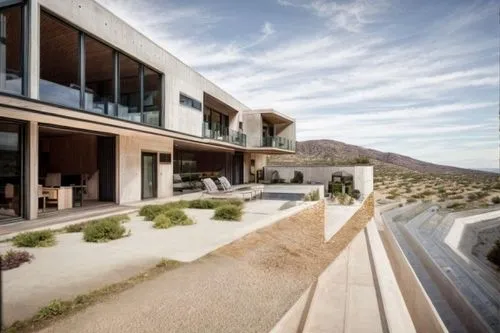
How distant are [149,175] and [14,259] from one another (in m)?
9.34

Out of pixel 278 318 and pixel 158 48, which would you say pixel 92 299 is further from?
pixel 158 48

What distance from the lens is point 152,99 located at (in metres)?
14.0

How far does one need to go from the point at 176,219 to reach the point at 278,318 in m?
5.49

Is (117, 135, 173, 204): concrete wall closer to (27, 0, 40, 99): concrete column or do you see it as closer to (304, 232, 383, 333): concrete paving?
(27, 0, 40, 99): concrete column

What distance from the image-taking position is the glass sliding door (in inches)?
313

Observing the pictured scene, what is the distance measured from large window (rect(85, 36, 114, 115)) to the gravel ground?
687 cm

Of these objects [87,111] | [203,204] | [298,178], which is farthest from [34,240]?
[298,178]

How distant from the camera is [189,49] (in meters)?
17.4

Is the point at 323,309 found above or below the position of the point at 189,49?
below

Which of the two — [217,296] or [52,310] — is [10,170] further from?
[217,296]

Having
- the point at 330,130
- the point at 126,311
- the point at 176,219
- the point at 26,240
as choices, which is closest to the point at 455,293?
the point at 176,219

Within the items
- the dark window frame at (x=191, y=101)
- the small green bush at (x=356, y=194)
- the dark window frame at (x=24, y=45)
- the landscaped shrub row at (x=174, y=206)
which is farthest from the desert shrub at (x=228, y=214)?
the small green bush at (x=356, y=194)

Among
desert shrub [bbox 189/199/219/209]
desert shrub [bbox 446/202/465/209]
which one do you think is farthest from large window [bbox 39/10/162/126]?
desert shrub [bbox 446/202/465/209]

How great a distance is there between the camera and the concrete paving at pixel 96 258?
4.02m
